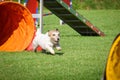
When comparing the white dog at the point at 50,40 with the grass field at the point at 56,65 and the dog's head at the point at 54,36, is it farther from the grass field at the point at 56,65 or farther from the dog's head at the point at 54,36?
the grass field at the point at 56,65

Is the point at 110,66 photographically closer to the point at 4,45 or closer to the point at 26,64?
the point at 26,64

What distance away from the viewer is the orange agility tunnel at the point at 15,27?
8836 millimetres

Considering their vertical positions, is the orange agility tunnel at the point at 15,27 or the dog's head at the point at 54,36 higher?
the dog's head at the point at 54,36

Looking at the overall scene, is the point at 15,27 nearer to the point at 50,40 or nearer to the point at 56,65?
the point at 50,40

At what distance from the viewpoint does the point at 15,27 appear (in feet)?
31.9

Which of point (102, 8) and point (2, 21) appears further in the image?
point (102, 8)

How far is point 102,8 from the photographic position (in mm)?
33375

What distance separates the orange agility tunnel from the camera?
884 cm

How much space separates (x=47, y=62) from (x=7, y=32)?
3160 mm

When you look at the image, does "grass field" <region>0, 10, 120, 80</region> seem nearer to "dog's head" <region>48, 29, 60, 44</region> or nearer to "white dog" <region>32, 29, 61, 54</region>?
"white dog" <region>32, 29, 61, 54</region>

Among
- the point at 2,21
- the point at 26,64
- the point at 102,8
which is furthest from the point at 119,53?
the point at 102,8

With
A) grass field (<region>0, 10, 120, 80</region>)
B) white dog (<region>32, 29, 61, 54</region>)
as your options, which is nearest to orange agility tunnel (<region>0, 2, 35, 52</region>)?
white dog (<region>32, 29, 61, 54</region>)

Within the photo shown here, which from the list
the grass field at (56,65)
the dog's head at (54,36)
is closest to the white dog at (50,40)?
the dog's head at (54,36)

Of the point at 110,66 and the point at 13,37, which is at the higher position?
the point at 110,66
